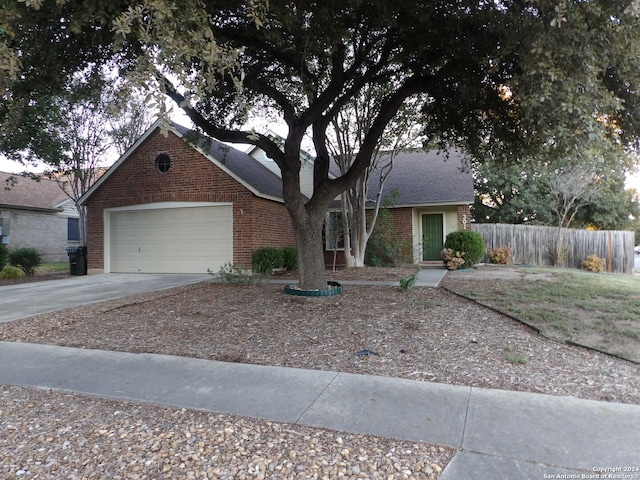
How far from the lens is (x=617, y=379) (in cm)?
400

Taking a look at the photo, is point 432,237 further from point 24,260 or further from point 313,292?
point 24,260

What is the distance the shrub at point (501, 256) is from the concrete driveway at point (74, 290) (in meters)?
10.9

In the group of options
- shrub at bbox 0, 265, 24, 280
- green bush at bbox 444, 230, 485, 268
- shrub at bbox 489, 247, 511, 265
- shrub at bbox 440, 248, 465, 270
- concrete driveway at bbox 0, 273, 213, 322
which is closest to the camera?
concrete driveway at bbox 0, 273, 213, 322

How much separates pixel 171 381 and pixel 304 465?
206cm

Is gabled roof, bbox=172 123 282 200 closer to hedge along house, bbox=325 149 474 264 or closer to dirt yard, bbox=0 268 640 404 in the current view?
hedge along house, bbox=325 149 474 264

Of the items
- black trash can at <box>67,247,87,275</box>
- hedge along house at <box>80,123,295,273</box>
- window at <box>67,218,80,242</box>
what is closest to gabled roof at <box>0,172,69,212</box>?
window at <box>67,218,80,242</box>

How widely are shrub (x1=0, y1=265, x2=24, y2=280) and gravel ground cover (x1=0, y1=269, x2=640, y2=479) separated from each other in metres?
8.37

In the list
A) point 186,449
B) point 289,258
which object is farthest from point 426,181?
point 186,449

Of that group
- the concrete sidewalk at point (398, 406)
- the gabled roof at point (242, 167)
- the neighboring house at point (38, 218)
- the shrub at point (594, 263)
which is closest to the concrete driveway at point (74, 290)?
the gabled roof at point (242, 167)

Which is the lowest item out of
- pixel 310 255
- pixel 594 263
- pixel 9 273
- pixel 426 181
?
pixel 594 263

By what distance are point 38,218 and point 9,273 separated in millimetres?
9630

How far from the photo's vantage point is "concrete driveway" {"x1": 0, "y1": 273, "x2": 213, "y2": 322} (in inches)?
319

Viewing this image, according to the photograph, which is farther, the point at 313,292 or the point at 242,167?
the point at 242,167

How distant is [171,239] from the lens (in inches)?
553
